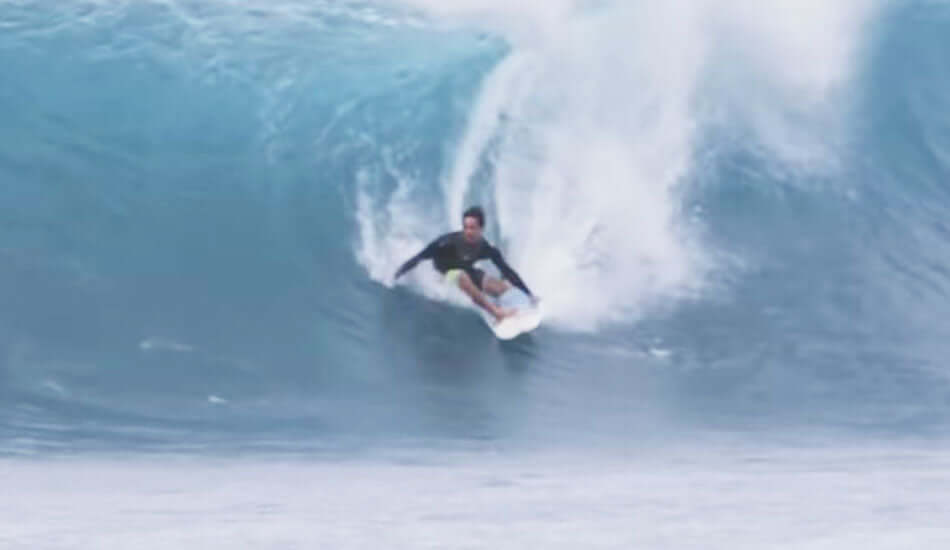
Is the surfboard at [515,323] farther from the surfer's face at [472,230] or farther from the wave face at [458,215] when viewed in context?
the surfer's face at [472,230]

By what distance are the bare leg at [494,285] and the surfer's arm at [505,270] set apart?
11 cm

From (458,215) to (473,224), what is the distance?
1.36 metres

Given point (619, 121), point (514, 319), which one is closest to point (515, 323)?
point (514, 319)

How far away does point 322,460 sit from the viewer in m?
10.9

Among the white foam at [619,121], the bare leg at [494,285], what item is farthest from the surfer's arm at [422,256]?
the white foam at [619,121]

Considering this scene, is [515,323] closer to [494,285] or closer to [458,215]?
[494,285]

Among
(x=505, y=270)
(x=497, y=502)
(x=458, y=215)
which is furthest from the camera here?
(x=458, y=215)

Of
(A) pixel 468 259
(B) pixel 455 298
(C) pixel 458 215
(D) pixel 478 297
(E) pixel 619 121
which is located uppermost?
(E) pixel 619 121

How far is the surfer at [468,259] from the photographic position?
1305 cm

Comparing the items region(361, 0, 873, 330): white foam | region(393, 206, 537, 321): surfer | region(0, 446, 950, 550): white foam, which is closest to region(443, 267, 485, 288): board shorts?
region(393, 206, 537, 321): surfer

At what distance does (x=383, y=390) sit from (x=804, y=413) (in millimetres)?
2560

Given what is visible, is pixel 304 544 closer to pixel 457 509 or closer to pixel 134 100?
pixel 457 509

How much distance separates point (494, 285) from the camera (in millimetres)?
13242

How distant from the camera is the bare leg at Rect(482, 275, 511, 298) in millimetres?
13234
